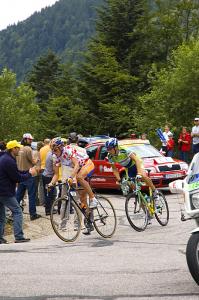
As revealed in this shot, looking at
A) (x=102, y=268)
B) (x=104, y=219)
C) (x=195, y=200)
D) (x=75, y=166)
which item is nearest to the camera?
(x=195, y=200)

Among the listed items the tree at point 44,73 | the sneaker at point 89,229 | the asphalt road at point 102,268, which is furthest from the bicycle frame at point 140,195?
the tree at point 44,73

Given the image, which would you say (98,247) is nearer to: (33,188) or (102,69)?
(33,188)

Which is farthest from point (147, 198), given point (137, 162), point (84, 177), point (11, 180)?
point (11, 180)

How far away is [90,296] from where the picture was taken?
6680 mm

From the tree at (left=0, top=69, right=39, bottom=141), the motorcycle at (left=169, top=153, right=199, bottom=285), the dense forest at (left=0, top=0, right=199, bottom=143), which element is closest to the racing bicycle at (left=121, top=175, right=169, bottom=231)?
the motorcycle at (left=169, top=153, right=199, bottom=285)

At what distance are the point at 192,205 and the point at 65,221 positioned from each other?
479cm

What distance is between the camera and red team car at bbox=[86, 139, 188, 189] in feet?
60.1

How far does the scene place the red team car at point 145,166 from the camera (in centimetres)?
1831

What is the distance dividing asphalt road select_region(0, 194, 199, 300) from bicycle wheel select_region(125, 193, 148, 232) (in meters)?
0.15

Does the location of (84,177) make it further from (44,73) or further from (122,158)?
(44,73)

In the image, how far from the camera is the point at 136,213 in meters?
12.2

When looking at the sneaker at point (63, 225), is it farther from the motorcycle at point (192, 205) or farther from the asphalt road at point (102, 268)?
the motorcycle at point (192, 205)

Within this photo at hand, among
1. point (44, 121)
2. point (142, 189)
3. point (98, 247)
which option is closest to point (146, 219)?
point (142, 189)

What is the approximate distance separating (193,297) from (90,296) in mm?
1038
